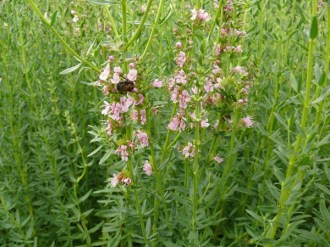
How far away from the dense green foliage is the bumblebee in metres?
0.11

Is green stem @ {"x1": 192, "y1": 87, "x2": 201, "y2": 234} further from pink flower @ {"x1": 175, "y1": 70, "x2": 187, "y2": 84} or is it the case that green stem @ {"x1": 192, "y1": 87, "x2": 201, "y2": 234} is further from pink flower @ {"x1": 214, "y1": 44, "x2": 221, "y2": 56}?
pink flower @ {"x1": 214, "y1": 44, "x2": 221, "y2": 56}

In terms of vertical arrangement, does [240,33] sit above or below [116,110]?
above

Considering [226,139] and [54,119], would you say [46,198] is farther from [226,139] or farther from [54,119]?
[226,139]

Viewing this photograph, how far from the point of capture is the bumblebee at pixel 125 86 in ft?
6.39

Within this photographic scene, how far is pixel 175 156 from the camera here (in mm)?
2652

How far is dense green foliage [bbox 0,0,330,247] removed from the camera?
2148 mm

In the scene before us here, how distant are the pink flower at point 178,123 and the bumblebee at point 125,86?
1.33 ft

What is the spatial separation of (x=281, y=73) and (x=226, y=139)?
2.10 ft

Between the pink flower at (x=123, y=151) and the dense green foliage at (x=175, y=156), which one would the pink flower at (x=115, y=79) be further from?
the pink flower at (x=123, y=151)

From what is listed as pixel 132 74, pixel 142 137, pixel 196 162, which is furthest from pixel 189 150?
pixel 132 74

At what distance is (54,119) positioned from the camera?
3.79 meters

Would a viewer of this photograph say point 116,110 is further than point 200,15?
No

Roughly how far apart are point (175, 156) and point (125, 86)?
837 mm

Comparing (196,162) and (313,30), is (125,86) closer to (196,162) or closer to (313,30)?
(196,162)
